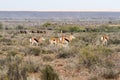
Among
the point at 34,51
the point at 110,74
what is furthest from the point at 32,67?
the point at 34,51

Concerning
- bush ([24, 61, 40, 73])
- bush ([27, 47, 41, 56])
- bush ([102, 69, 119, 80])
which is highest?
bush ([102, 69, 119, 80])

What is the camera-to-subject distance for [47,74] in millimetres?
10672

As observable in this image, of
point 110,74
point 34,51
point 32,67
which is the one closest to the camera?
point 110,74

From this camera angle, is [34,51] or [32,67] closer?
[32,67]

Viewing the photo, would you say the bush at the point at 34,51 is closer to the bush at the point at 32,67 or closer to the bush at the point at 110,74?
the bush at the point at 32,67

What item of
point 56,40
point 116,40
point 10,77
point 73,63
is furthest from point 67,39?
point 10,77

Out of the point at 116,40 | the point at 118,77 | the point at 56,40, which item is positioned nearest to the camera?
the point at 118,77

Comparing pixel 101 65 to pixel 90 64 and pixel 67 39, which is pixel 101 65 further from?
pixel 67 39

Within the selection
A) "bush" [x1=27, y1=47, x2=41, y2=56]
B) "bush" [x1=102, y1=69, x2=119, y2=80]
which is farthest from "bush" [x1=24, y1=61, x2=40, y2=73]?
"bush" [x1=27, y1=47, x2=41, y2=56]

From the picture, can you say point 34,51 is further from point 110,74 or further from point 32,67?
point 110,74

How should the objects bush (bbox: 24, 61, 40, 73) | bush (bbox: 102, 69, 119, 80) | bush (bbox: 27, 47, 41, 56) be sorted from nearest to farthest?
bush (bbox: 102, 69, 119, 80) → bush (bbox: 24, 61, 40, 73) → bush (bbox: 27, 47, 41, 56)

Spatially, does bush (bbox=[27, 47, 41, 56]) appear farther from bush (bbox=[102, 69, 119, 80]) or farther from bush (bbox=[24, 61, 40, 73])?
bush (bbox=[102, 69, 119, 80])

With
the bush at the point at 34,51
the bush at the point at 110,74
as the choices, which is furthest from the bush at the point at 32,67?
the bush at the point at 34,51

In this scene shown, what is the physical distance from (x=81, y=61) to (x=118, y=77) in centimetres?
319
